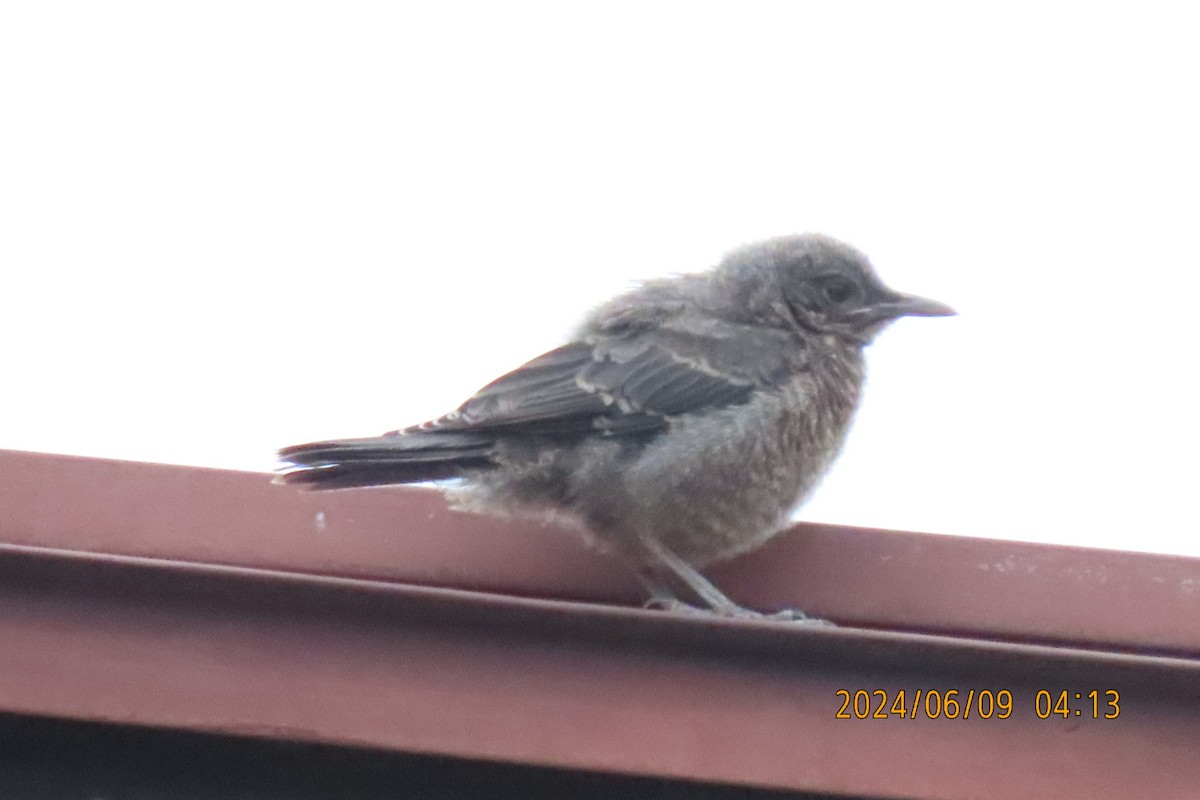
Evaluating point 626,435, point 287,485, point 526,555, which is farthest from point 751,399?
point 287,485

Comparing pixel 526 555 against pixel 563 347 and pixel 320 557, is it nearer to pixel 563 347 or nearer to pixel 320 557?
pixel 320 557

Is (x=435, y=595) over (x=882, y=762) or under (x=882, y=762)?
over

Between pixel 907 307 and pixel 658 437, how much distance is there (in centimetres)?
105

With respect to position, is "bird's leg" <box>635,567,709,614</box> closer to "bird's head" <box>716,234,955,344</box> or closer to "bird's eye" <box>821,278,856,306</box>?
"bird's head" <box>716,234,955,344</box>

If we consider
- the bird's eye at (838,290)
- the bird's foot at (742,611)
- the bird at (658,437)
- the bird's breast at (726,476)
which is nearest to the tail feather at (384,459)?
the bird at (658,437)

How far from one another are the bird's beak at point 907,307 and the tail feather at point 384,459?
1391 mm

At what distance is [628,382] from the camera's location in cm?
331

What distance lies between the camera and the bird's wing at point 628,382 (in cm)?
314

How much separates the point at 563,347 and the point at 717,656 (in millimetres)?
1486

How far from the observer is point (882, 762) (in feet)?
6.49

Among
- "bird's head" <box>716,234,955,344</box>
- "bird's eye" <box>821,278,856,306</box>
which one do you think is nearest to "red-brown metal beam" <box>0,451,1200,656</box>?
"bird's head" <box>716,234,955,344</box>
